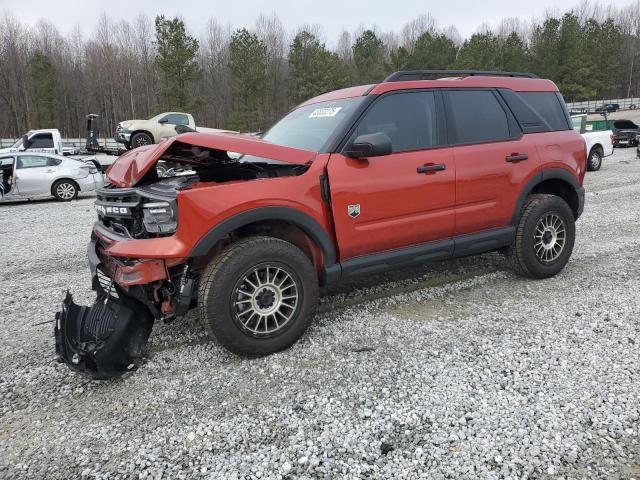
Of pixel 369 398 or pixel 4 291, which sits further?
pixel 4 291

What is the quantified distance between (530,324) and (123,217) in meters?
3.23

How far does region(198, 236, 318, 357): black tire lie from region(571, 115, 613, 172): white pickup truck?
14975 mm

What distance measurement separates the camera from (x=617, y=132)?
2416 centimetres

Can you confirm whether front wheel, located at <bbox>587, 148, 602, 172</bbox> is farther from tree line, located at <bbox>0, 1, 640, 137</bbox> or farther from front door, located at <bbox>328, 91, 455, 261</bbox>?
tree line, located at <bbox>0, 1, 640, 137</bbox>

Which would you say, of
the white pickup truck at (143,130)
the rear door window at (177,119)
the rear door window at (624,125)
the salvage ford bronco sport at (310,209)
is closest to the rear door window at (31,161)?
the white pickup truck at (143,130)

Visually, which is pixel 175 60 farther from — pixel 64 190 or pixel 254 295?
pixel 254 295

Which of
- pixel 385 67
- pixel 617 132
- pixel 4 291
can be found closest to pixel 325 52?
pixel 385 67

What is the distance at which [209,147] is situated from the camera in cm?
321

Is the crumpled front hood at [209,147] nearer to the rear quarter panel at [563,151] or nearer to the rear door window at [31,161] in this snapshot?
the rear quarter panel at [563,151]

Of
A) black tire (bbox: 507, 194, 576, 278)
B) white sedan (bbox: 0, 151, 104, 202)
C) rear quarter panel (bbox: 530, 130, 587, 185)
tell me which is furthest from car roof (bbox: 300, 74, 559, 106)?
white sedan (bbox: 0, 151, 104, 202)

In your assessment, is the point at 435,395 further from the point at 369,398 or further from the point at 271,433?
the point at 271,433

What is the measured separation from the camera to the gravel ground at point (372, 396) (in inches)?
92.4

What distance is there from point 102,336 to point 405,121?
280cm

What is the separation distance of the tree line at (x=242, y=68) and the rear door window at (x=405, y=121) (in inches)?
1740
